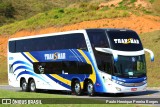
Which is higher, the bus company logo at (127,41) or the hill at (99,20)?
the hill at (99,20)

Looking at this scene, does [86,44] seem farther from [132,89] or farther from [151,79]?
[151,79]

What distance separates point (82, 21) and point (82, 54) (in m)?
30.1

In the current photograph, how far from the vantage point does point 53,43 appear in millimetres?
27469

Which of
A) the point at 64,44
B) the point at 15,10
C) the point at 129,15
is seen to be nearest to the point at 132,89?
the point at 64,44

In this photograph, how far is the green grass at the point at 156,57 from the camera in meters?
35.2

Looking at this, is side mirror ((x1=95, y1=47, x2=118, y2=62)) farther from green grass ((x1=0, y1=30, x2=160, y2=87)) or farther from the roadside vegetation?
the roadside vegetation

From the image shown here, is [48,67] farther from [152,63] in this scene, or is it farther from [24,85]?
[152,63]

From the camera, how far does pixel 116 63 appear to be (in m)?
23.4

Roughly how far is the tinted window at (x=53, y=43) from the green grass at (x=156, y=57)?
9994 millimetres

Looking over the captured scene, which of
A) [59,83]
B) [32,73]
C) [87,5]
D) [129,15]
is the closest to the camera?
[59,83]

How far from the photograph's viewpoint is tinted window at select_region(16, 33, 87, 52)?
25.3 metres

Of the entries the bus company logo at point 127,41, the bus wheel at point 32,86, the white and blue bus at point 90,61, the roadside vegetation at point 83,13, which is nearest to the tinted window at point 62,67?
the white and blue bus at point 90,61

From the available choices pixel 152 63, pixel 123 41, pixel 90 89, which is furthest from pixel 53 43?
pixel 152 63

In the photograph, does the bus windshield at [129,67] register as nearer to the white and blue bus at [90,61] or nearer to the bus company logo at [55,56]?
the white and blue bus at [90,61]
